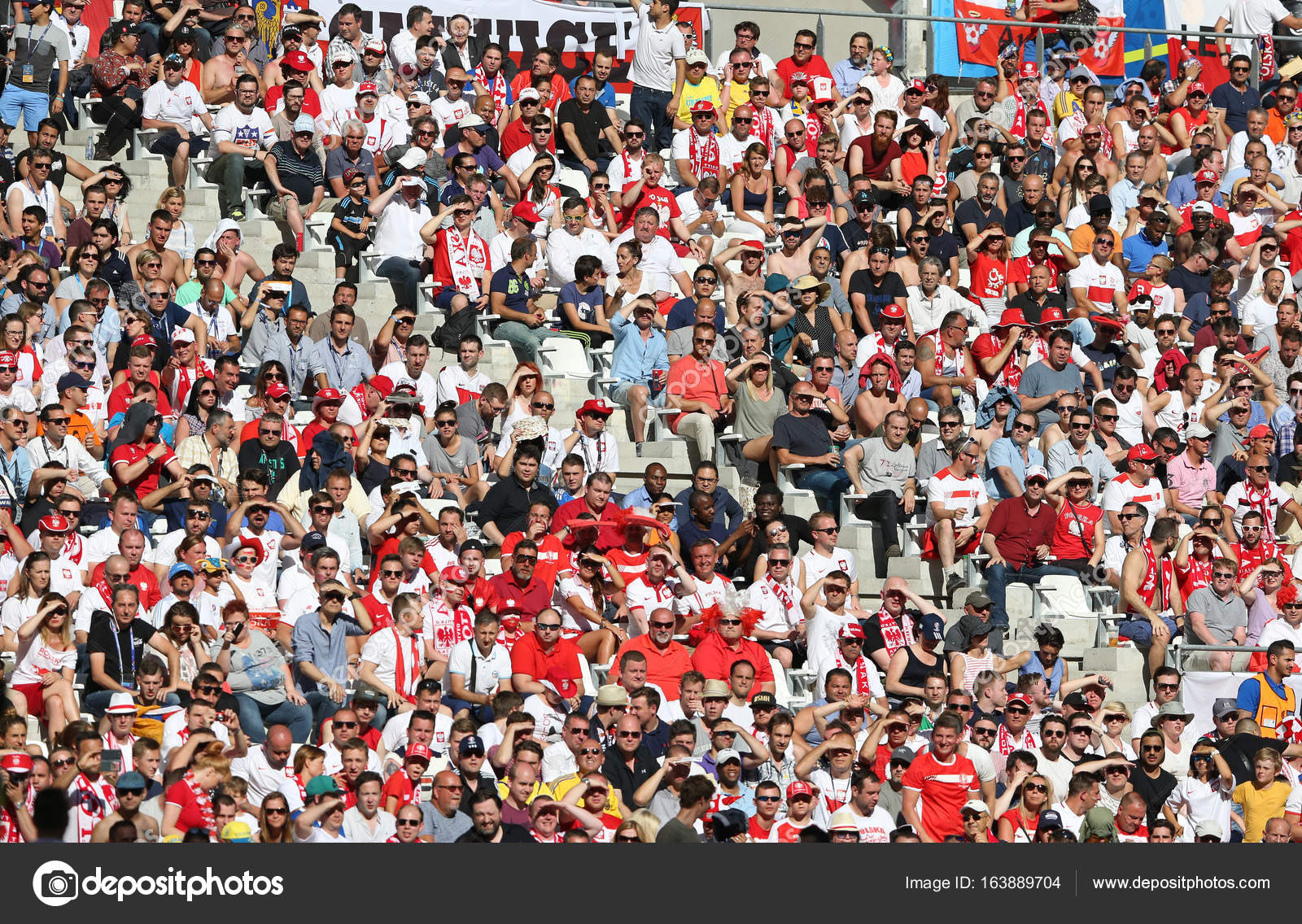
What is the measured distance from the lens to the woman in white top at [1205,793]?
15219 mm

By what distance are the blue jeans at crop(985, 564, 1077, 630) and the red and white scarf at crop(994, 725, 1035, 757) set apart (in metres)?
0.94

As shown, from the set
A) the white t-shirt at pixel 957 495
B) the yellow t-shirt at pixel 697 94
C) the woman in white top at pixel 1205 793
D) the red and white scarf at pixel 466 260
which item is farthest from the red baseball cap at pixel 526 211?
the woman in white top at pixel 1205 793

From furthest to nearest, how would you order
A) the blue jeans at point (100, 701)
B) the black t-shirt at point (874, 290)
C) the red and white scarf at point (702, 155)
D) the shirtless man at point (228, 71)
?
the red and white scarf at point (702, 155) → the shirtless man at point (228, 71) → the black t-shirt at point (874, 290) → the blue jeans at point (100, 701)

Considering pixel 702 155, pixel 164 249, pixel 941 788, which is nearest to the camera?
pixel 941 788

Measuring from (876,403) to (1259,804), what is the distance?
401 cm

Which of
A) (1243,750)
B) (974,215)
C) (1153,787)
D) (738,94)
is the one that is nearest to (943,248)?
(974,215)

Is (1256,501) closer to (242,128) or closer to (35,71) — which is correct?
(242,128)

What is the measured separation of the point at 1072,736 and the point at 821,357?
11.9 ft

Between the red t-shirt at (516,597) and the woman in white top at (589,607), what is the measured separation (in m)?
0.22

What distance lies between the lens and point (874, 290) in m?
18.8

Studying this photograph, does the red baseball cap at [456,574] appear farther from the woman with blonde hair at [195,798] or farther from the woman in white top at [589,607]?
the woman with blonde hair at [195,798]

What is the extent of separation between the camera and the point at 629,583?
15867 millimetres

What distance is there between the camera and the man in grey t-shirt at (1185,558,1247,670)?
54.6 ft

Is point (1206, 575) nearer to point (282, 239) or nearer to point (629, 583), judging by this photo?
point (629, 583)
